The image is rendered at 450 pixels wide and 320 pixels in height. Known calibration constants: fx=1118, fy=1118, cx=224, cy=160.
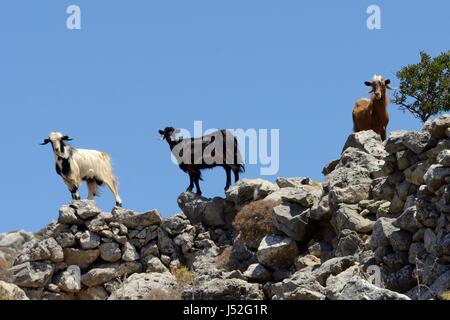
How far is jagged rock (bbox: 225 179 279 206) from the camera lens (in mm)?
28328

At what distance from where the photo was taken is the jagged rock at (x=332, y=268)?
68.8 feet

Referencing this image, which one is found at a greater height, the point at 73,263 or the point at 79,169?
the point at 79,169

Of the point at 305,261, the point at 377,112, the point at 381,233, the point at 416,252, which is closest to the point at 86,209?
the point at 305,261

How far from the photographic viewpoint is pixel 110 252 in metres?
29.1

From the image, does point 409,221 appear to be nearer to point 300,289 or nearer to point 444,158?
point 444,158

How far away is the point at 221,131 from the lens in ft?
105

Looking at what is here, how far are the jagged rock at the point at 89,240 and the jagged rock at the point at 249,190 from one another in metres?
3.64

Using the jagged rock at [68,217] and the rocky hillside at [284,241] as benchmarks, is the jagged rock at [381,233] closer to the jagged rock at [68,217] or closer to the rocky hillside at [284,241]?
the rocky hillside at [284,241]

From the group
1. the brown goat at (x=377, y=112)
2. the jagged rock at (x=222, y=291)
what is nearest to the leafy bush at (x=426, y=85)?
the brown goat at (x=377, y=112)

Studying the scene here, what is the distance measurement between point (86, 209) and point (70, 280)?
1.99m
